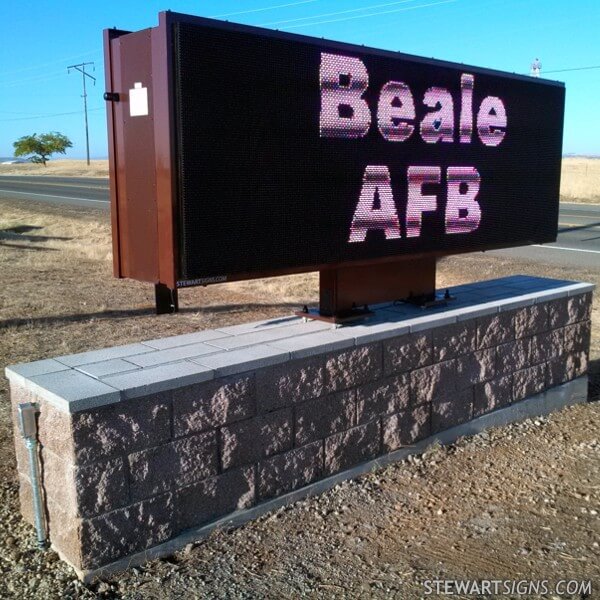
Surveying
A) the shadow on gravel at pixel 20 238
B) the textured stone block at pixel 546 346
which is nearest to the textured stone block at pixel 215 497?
the textured stone block at pixel 546 346

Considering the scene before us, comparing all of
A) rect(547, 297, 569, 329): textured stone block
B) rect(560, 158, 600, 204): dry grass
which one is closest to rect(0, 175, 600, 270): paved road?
rect(560, 158, 600, 204): dry grass

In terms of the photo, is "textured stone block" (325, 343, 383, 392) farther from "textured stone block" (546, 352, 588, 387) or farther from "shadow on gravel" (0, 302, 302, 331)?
"shadow on gravel" (0, 302, 302, 331)

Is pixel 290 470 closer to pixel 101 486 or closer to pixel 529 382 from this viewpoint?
pixel 101 486

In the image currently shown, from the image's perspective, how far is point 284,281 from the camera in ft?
37.6

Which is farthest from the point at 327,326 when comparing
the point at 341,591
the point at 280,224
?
the point at 341,591

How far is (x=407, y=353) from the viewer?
4641 mm

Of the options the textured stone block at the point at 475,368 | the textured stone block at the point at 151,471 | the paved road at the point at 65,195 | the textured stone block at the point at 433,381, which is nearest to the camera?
the textured stone block at the point at 151,471

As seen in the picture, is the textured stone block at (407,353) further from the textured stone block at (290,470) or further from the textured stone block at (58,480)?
the textured stone block at (58,480)

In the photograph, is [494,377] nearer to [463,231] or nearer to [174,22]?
[463,231]

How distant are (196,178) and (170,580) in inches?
72.2

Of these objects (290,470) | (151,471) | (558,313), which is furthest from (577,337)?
(151,471)

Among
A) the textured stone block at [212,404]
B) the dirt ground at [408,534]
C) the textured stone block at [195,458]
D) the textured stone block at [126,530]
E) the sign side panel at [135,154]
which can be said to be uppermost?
the sign side panel at [135,154]

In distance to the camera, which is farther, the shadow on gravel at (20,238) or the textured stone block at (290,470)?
the shadow on gravel at (20,238)

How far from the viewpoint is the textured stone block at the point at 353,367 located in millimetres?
4227
